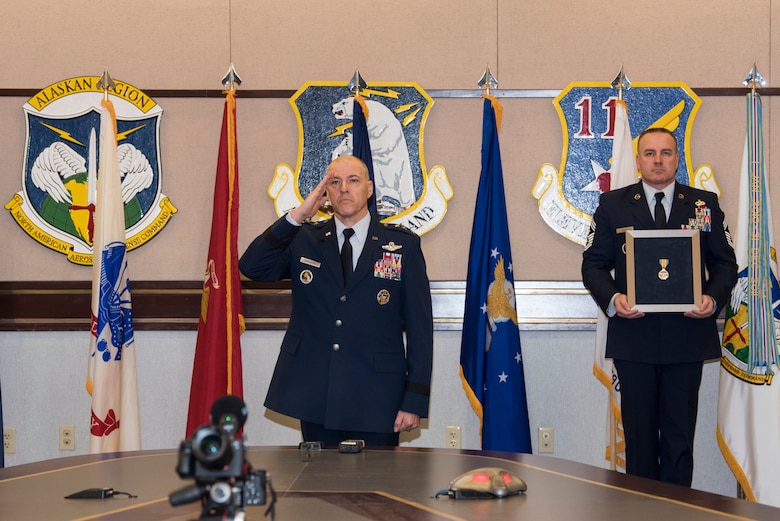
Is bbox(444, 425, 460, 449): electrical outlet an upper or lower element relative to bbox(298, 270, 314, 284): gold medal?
lower

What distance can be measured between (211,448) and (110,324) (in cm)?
305

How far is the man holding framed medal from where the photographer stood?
11.0 feet

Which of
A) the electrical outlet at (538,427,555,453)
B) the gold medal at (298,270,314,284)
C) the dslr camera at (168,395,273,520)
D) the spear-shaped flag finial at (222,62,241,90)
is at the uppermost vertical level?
the spear-shaped flag finial at (222,62,241,90)

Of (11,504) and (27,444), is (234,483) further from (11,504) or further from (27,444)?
(27,444)

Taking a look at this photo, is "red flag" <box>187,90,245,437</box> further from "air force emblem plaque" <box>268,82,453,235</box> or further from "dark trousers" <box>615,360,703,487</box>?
"dark trousers" <box>615,360,703,487</box>

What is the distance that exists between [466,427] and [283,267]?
1.54 meters

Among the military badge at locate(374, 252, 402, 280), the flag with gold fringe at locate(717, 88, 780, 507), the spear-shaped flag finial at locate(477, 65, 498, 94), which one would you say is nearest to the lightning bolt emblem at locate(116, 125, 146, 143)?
the spear-shaped flag finial at locate(477, 65, 498, 94)

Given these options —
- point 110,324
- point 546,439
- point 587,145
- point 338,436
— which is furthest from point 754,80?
point 110,324

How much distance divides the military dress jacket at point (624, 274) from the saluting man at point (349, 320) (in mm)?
867

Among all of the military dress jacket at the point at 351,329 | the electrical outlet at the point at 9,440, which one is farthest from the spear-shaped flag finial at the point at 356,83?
the electrical outlet at the point at 9,440

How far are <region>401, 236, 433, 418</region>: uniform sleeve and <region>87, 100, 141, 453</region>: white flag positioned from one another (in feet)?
5.13

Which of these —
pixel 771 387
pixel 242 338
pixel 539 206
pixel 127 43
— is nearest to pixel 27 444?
pixel 242 338

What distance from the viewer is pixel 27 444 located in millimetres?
4262

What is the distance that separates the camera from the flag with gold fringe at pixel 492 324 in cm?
393
